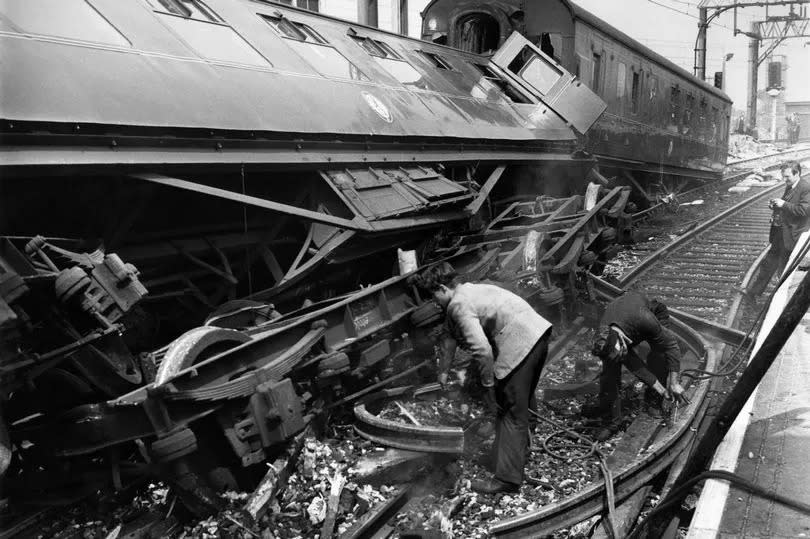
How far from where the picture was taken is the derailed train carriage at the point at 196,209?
377 cm

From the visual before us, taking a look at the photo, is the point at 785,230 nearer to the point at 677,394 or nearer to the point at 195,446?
the point at 677,394

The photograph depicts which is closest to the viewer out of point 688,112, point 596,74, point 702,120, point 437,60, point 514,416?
point 514,416

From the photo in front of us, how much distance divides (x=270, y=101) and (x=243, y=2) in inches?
71.2

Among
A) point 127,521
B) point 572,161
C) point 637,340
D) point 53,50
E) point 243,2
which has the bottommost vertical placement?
point 127,521

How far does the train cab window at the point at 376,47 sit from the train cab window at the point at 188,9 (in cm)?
220

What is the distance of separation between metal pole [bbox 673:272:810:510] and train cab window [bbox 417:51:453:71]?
7.10 meters

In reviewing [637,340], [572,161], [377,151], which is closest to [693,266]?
[572,161]

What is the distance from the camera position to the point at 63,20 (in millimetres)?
4473

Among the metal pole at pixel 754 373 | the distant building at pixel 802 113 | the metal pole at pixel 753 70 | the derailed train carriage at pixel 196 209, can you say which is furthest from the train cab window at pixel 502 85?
the distant building at pixel 802 113

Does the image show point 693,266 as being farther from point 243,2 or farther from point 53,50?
point 53,50

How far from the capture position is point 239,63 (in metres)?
5.66

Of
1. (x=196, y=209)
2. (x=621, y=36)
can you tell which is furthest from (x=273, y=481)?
(x=621, y=36)

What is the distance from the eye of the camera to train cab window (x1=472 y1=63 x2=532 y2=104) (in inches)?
404

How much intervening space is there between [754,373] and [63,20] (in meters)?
4.46
